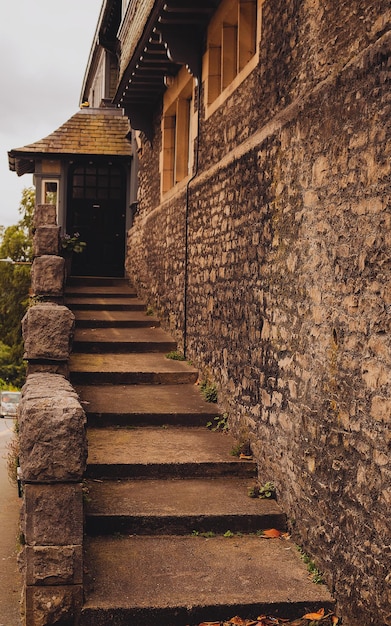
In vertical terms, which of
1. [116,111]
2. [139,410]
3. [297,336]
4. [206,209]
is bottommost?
[139,410]

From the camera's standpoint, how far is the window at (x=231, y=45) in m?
7.88

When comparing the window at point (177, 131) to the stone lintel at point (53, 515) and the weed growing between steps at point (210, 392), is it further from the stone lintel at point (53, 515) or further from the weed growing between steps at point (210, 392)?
the stone lintel at point (53, 515)

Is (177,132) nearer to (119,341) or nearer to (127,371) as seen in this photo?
(119,341)

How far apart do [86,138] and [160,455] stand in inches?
445

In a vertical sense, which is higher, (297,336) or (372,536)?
(297,336)

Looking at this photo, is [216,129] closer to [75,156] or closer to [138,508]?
[138,508]

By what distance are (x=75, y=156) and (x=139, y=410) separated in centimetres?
983

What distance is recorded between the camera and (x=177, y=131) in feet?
38.2

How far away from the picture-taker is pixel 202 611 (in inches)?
189

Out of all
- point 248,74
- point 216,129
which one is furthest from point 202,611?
point 216,129

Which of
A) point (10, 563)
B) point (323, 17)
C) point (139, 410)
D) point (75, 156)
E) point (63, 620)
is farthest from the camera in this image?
point (75, 156)

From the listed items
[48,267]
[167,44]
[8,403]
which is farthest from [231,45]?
[8,403]

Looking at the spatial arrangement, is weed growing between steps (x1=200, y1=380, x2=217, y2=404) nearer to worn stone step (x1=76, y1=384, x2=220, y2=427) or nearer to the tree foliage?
worn stone step (x1=76, y1=384, x2=220, y2=427)

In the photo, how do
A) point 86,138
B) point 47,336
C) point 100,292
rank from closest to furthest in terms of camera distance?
1. point 47,336
2. point 100,292
3. point 86,138
